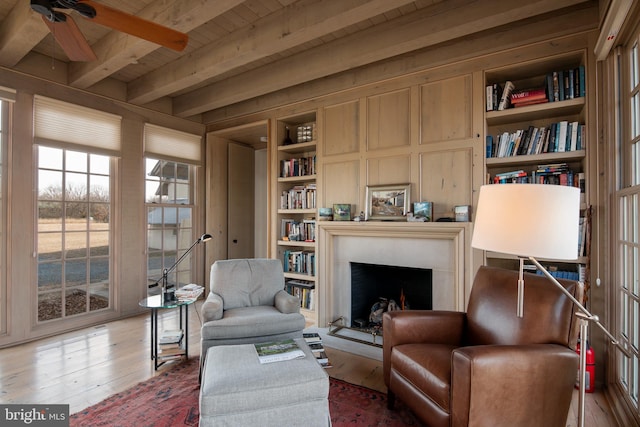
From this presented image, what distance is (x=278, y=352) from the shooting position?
6.04 feet

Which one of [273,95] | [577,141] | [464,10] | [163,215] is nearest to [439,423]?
[577,141]

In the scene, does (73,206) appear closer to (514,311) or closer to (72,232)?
(72,232)

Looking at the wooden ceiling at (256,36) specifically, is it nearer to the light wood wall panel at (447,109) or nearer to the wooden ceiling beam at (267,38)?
the wooden ceiling beam at (267,38)

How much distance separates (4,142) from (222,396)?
131 inches

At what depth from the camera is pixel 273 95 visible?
4031 millimetres

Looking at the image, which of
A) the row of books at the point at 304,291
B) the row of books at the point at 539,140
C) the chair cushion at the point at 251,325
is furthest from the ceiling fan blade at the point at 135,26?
the row of books at the point at 304,291

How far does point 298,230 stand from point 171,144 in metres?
2.13

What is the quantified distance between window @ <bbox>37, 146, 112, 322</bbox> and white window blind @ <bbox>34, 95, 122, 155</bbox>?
0.12 m

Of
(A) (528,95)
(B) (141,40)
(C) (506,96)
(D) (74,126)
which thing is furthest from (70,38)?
(A) (528,95)

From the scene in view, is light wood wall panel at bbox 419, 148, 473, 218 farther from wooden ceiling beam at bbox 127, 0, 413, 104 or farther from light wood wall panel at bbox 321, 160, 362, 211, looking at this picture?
wooden ceiling beam at bbox 127, 0, 413, 104

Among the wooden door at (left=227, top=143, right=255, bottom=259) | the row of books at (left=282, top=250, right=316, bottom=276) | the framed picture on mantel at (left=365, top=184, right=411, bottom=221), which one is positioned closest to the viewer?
the framed picture on mantel at (left=365, top=184, right=411, bottom=221)

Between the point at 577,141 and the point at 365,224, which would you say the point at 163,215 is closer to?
the point at 365,224

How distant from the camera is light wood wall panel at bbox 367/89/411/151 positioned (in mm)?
3150

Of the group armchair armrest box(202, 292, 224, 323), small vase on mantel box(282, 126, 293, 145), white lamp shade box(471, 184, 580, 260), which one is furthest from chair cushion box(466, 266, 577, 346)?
small vase on mantel box(282, 126, 293, 145)
